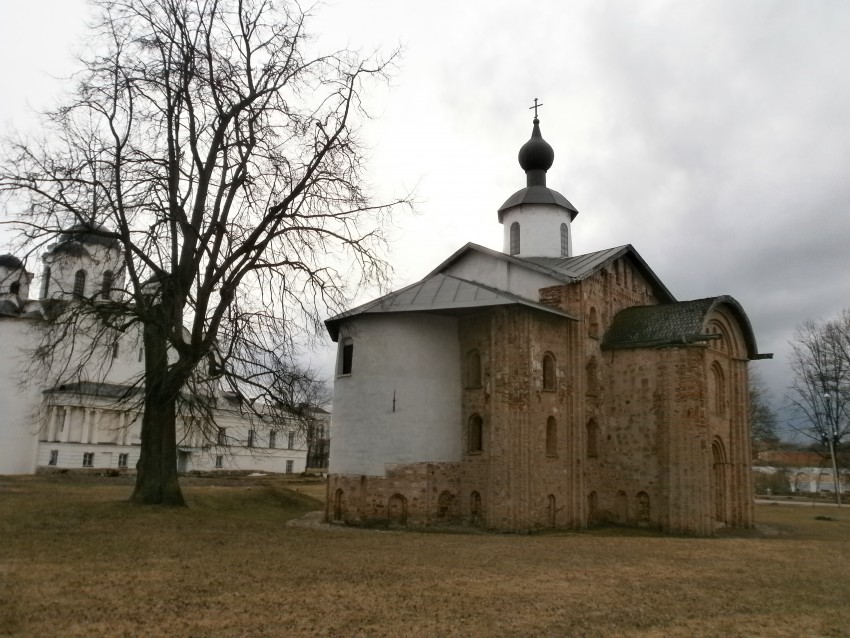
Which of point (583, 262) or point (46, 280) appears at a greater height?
point (583, 262)

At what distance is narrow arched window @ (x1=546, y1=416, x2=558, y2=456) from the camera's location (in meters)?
19.5

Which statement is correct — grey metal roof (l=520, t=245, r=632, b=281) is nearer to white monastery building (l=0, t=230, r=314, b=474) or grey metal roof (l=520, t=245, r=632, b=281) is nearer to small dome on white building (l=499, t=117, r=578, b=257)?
small dome on white building (l=499, t=117, r=578, b=257)

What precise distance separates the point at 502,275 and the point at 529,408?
5.30m

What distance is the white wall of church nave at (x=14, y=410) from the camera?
35.2 m

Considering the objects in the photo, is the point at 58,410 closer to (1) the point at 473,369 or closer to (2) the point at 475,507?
(1) the point at 473,369

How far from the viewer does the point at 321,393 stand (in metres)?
17.2

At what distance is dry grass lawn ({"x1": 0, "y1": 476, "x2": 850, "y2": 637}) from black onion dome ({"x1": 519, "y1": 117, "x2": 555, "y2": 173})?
49.3 ft

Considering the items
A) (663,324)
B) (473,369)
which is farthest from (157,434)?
(663,324)

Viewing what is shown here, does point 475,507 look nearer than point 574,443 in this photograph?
Yes

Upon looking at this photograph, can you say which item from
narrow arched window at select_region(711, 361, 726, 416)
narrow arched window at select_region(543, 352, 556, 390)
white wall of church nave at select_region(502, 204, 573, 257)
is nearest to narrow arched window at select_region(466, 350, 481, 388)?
narrow arched window at select_region(543, 352, 556, 390)

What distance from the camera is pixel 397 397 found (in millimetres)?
19250

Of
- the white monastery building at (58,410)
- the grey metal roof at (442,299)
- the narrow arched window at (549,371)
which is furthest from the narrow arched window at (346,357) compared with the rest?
the white monastery building at (58,410)

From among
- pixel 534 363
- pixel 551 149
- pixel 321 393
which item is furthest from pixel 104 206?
pixel 551 149

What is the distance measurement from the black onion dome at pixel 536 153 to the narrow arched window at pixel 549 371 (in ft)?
31.6
